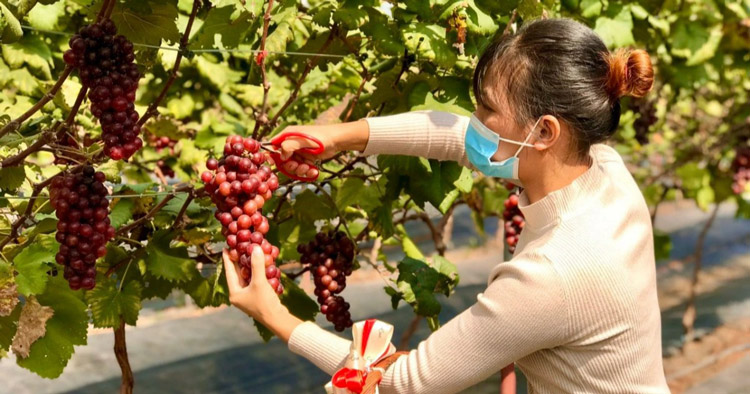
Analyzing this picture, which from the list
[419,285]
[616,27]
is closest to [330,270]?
[419,285]

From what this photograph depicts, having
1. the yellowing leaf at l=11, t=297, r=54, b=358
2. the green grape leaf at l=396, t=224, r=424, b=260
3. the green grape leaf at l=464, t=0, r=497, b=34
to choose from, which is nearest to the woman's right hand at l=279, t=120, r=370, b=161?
the green grape leaf at l=464, t=0, r=497, b=34

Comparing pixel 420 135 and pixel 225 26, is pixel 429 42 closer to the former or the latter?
pixel 420 135

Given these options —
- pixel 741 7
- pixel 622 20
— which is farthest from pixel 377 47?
pixel 741 7

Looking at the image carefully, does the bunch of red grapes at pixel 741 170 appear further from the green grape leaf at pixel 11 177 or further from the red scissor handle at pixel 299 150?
the green grape leaf at pixel 11 177

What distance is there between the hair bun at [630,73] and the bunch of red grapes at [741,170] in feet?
13.0

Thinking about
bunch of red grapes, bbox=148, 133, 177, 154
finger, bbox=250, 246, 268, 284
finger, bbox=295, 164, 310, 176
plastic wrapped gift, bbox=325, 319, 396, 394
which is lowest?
bunch of red grapes, bbox=148, 133, 177, 154

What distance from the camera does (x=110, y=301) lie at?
7.51 feet

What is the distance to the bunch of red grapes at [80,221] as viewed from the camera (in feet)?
5.58

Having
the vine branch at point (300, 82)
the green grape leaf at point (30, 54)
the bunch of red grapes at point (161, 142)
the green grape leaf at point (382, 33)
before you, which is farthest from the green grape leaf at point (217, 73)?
the green grape leaf at point (382, 33)

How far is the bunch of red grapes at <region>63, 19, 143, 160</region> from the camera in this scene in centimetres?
165

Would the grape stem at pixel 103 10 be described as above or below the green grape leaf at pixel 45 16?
above

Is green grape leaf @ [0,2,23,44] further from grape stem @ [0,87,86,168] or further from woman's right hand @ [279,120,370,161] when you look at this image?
woman's right hand @ [279,120,370,161]

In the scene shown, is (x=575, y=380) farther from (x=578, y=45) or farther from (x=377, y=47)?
(x=377, y=47)

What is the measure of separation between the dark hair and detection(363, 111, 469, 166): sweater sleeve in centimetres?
34
